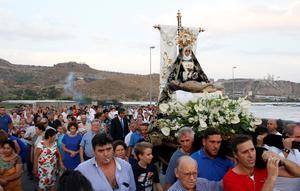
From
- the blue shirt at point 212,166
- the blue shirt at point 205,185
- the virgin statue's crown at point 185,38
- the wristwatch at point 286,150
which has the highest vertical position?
the virgin statue's crown at point 185,38

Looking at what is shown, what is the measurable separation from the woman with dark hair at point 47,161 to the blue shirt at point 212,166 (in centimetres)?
418

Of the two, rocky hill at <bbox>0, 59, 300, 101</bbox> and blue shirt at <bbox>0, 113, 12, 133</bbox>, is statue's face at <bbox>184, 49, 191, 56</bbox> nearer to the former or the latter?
blue shirt at <bbox>0, 113, 12, 133</bbox>

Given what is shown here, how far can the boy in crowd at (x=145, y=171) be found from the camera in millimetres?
6074

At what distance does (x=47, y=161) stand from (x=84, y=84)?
409 feet

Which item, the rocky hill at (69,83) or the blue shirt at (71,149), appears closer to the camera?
the blue shirt at (71,149)

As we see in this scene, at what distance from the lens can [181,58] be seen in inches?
584

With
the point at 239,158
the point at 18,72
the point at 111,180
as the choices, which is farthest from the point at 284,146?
the point at 18,72

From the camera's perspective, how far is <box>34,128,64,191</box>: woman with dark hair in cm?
859

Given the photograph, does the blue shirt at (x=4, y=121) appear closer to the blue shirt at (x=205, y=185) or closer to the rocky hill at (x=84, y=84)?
the blue shirt at (x=205, y=185)

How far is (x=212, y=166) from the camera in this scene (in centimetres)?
511

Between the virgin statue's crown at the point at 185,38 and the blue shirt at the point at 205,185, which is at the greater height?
the virgin statue's crown at the point at 185,38

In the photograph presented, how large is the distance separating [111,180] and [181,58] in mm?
10270

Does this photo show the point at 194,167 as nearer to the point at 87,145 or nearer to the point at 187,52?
the point at 87,145

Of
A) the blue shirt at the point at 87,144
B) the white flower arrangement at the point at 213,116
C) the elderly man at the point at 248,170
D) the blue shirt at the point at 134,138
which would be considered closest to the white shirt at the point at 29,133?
the blue shirt at the point at 87,144
